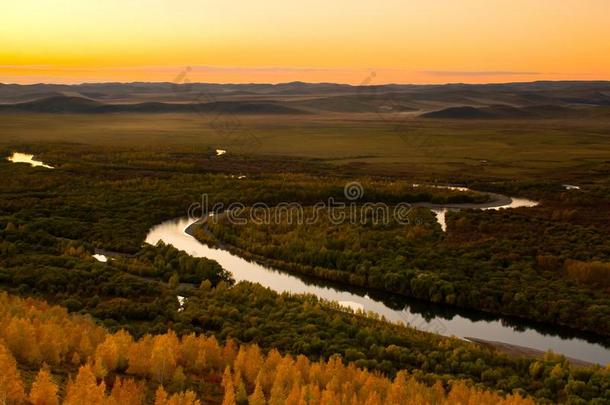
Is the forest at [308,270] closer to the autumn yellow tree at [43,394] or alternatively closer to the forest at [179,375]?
the forest at [179,375]

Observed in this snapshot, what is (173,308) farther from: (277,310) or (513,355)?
(513,355)

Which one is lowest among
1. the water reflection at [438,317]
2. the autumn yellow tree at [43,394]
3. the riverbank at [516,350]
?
the water reflection at [438,317]

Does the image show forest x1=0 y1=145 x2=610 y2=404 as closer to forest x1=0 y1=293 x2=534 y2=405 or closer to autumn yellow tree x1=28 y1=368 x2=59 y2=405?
forest x1=0 y1=293 x2=534 y2=405

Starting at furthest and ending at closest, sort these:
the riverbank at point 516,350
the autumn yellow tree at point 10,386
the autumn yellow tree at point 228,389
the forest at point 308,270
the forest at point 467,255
A: the forest at point 467,255 → the riverbank at point 516,350 → the forest at point 308,270 → the autumn yellow tree at point 228,389 → the autumn yellow tree at point 10,386

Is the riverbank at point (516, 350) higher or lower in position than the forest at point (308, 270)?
lower

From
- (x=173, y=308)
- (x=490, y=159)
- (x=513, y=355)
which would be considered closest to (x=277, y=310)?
(x=173, y=308)
